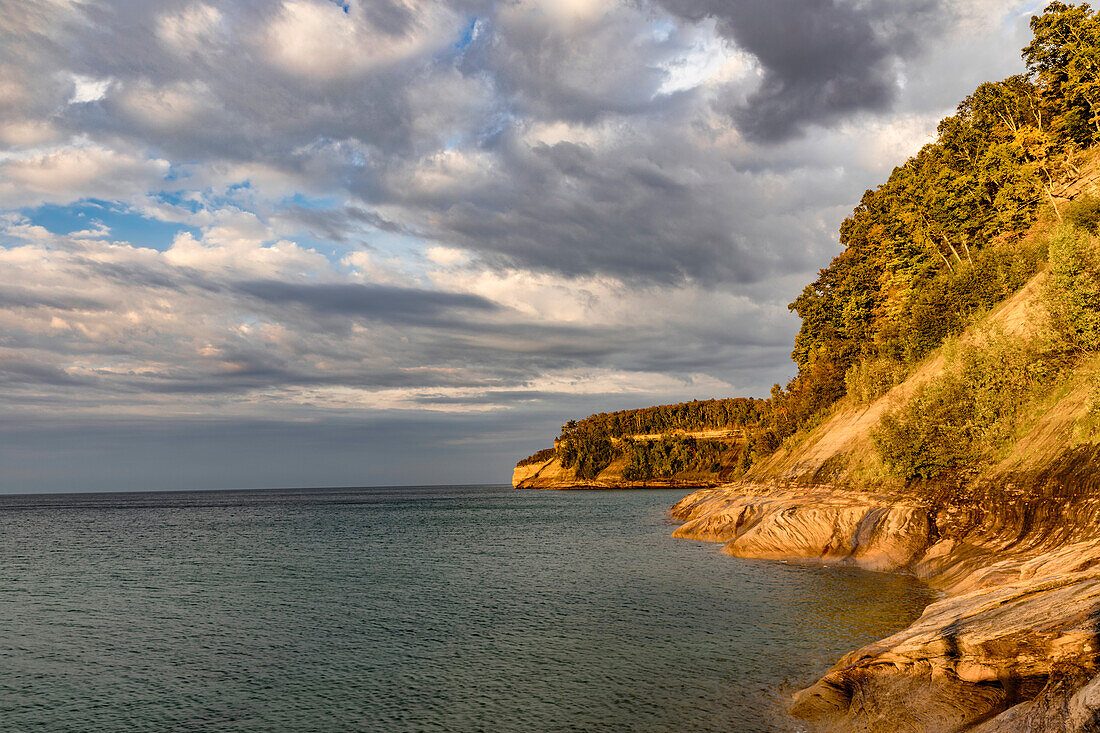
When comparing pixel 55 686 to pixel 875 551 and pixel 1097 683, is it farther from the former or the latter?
pixel 875 551

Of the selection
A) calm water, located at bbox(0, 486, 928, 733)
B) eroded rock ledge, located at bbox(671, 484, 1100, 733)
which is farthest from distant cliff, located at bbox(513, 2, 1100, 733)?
calm water, located at bbox(0, 486, 928, 733)

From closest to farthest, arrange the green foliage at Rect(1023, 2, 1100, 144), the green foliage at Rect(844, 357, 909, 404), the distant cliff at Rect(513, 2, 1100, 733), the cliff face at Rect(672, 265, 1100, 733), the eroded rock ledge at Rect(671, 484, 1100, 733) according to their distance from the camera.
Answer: the eroded rock ledge at Rect(671, 484, 1100, 733) → the cliff face at Rect(672, 265, 1100, 733) → the distant cliff at Rect(513, 2, 1100, 733) → the green foliage at Rect(1023, 2, 1100, 144) → the green foliage at Rect(844, 357, 909, 404)

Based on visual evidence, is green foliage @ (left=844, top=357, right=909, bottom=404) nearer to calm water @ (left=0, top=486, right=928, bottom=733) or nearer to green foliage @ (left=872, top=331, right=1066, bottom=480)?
green foliage @ (left=872, top=331, right=1066, bottom=480)

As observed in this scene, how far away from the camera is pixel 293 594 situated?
126ft

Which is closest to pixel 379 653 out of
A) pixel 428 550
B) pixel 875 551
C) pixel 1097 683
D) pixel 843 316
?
pixel 1097 683

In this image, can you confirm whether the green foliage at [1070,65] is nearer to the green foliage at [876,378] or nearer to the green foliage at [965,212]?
the green foliage at [965,212]

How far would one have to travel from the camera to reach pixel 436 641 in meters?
26.6

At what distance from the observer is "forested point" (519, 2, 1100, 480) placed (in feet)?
116

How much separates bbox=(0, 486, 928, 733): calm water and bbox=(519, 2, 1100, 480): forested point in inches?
531

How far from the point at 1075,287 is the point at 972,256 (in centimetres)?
3102

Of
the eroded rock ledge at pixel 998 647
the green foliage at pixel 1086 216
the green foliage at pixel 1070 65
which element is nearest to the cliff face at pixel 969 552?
the eroded rock ledge at pixel 998 647

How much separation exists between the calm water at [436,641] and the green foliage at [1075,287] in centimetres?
1610

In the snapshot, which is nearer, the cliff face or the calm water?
the cliff face

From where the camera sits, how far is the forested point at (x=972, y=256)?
35281 millimetres
